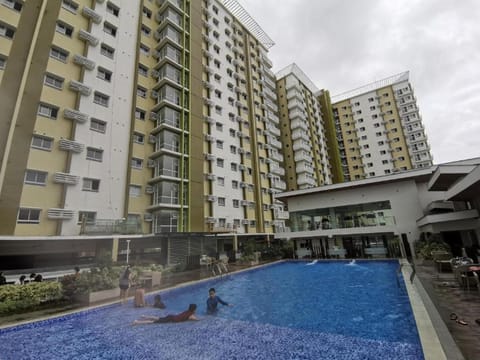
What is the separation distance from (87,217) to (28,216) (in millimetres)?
3667

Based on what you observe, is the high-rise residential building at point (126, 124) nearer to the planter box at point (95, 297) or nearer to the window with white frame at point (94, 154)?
the window with white frame at point (94, 154)

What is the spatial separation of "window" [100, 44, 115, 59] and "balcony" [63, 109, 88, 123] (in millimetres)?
7688

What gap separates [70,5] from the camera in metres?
22.9

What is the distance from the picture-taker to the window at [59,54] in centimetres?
2073

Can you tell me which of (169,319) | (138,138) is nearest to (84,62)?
(138,138)

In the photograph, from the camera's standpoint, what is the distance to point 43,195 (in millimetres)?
17906

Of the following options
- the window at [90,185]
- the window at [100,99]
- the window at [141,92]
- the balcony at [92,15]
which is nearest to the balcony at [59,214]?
the window at [90,185]

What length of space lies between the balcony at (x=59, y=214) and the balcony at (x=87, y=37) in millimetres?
16350

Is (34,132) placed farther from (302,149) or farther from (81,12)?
(302,149)

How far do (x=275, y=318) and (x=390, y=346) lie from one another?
3.91m

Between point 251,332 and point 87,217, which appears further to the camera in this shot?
point 87,217

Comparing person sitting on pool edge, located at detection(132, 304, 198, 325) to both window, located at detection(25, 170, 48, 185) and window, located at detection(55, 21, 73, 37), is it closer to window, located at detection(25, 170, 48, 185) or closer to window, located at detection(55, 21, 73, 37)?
window, located at detection(25, 170, 48, 185)

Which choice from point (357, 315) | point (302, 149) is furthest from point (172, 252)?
point (302, 149)

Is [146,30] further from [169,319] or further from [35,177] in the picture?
[169,319]
